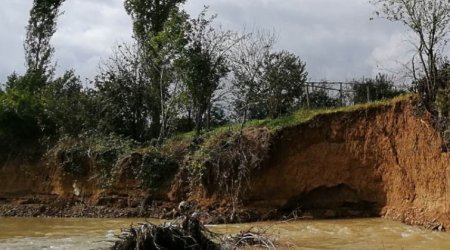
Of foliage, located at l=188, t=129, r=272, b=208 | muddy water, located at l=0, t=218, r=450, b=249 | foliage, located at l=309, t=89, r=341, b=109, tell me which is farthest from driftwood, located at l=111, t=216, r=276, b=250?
foliage, located at l=309, t=89, r=341, b=109

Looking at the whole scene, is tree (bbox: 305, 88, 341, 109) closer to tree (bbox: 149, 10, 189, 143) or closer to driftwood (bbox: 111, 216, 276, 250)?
tree (bbox: 149, 10, 189, 143)

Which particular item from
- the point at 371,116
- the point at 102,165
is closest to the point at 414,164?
the point at 371,116

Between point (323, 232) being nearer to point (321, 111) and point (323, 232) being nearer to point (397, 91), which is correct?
point (321, 111)

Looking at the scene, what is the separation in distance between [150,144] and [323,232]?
11.1 meters

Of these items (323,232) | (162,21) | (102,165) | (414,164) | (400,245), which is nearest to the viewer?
(400,245)

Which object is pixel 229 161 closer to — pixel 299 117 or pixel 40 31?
pixel 299 117

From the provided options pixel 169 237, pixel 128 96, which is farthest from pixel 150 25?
pixel 169 237

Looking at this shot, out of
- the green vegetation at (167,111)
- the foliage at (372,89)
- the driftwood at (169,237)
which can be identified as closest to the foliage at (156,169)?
the green vegetation at (167,111)

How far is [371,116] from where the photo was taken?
22.9 meters

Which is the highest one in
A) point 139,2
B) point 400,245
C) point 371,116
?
point 139,2

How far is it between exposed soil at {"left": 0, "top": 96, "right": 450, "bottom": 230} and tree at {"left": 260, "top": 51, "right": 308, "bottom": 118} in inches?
197

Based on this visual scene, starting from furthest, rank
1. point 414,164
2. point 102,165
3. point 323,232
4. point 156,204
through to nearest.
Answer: point 102,165, point 156,204, point 414,164, point 323,232

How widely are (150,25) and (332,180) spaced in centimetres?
1390

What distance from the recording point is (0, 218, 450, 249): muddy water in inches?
636
